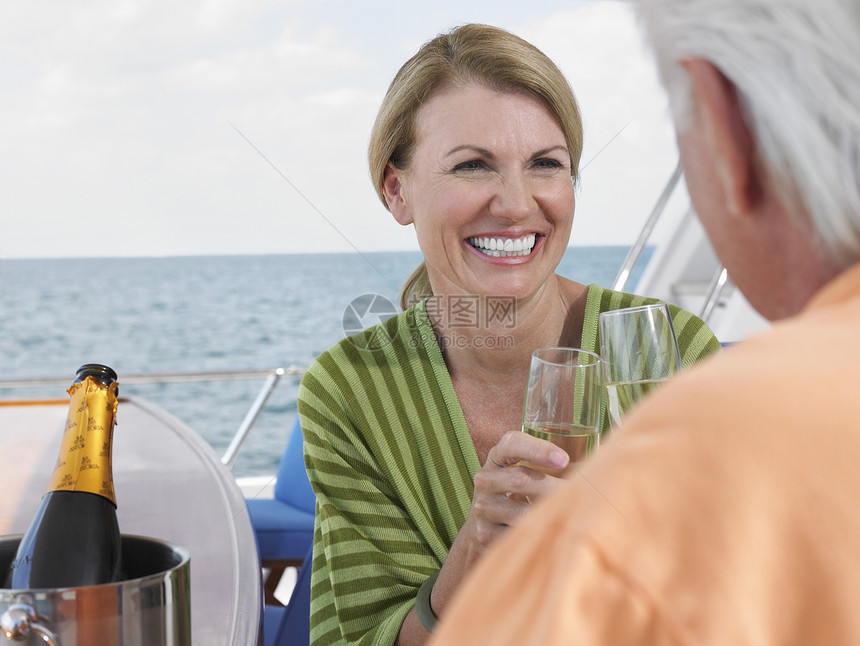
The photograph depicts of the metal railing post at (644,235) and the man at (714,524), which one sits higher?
the metal railing post at (644,235)

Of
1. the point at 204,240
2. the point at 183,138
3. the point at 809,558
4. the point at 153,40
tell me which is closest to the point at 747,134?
the point at 809,558

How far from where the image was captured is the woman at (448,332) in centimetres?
97

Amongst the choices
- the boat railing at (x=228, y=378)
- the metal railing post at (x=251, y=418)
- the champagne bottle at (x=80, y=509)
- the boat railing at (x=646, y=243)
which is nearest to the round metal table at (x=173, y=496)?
the champagne bottle at (x=80, y=509)

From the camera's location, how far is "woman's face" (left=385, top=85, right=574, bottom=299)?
1.04 meters

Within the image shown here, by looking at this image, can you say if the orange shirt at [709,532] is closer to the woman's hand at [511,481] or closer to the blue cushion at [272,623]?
the woman's hand at [511,481]

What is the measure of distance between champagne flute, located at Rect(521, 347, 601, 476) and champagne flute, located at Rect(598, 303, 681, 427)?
15mm

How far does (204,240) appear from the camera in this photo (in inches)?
835

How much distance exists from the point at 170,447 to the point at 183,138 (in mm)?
24175

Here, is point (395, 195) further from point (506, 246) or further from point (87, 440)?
point (87, 440)

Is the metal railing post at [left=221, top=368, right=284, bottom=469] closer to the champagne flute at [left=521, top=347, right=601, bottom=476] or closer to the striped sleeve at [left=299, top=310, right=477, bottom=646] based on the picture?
the striped sleeve at [left=299, top=310, right=477, bottom=646]

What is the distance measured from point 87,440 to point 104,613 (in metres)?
0.21

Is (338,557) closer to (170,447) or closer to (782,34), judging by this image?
(170,447)

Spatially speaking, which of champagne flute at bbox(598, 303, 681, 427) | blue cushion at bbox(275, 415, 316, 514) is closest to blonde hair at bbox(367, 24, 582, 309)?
champagne flute at bbox(598, 303, 681, 427)

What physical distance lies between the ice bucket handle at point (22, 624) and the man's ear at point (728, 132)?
0.45m
